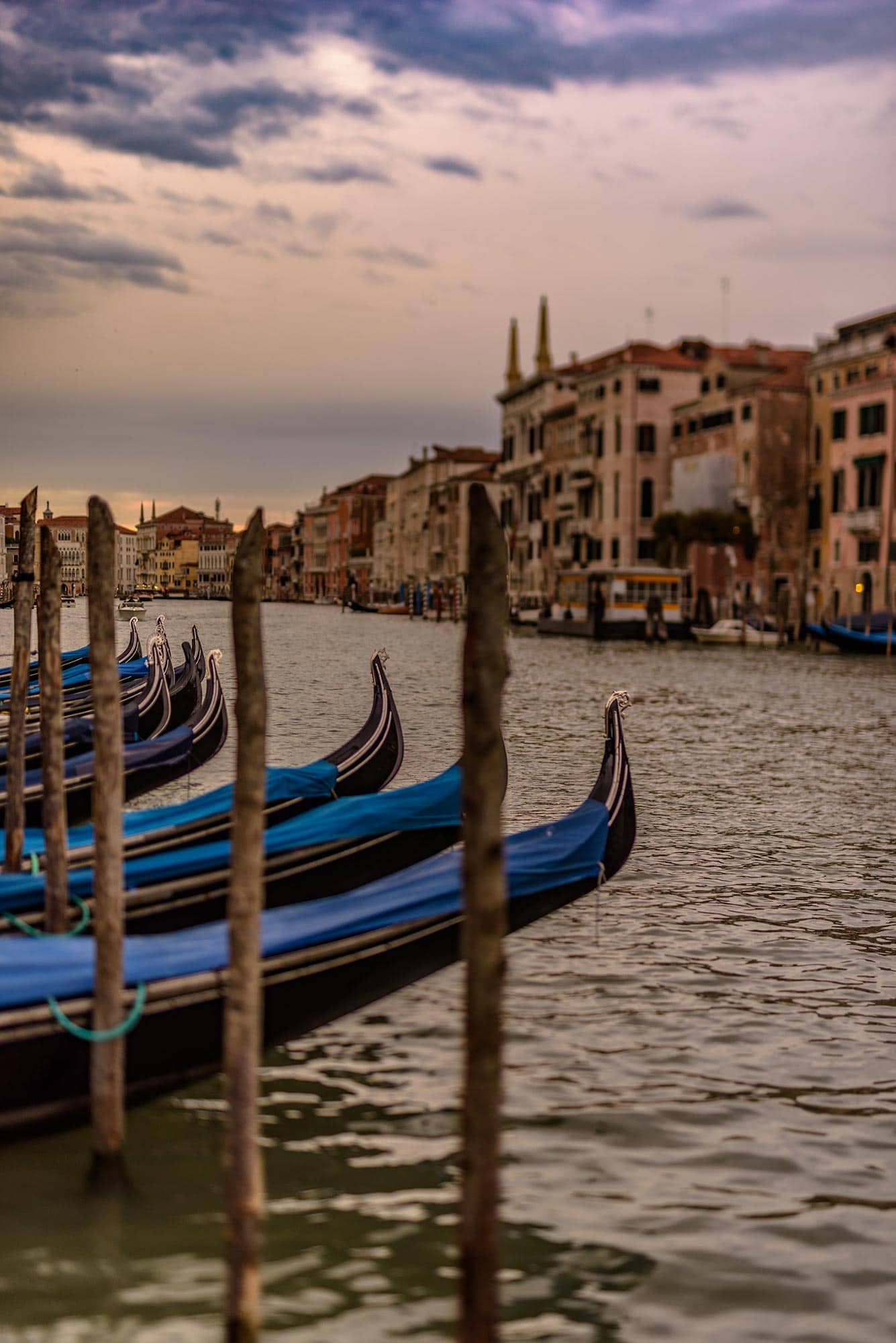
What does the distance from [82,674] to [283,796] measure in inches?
338

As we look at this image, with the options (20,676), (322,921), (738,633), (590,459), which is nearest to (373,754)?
(20,676)

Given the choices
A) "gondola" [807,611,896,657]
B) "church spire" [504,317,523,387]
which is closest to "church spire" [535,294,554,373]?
"church spire" [504,317,523,387]

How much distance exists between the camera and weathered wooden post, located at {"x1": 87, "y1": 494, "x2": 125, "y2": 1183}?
12.9 feet

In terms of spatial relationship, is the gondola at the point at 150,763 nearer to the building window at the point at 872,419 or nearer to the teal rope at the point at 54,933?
the teal rope at the point at 54,933

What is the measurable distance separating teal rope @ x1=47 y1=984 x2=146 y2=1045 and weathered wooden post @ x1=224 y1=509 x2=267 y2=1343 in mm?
623

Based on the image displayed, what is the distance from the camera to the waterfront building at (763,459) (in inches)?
1700

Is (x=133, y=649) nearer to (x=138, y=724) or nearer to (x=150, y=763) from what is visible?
(x=138, y=724)

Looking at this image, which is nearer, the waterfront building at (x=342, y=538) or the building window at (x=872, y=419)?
the building window at (x=872, y=419)

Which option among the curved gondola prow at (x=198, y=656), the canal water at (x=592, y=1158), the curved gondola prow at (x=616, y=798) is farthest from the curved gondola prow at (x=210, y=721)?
the curved gondola prow at (x=616, y=798)

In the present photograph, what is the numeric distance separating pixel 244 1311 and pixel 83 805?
5880mm

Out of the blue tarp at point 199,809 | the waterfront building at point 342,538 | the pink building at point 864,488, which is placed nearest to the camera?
the blue tarp at point 199,809

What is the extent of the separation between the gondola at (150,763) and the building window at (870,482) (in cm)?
3086

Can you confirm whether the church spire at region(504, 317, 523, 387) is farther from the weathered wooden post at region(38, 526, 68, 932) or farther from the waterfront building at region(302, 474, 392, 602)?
the weathered wooden post at region(38, 526, 68, 932)

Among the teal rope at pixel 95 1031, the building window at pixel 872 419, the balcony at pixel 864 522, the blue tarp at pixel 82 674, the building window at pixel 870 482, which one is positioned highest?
the building window at pixel 872 419
